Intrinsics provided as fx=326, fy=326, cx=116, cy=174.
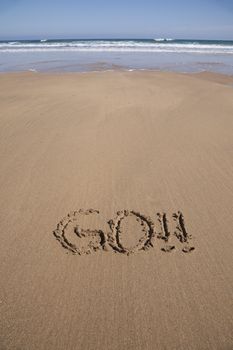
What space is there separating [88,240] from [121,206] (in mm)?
591

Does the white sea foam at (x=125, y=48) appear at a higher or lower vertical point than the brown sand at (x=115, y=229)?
lower

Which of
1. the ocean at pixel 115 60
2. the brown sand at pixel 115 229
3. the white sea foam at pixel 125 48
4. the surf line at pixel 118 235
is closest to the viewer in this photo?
the brown sand at pixel 115 229

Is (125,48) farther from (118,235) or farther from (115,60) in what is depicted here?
(118,235)

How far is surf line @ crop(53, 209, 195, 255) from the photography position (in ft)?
9.11

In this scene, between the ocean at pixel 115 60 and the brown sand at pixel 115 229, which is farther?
the ocean at pixel 115 60

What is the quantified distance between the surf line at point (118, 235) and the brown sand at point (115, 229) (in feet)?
0.05

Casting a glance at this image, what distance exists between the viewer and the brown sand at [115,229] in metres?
2.15

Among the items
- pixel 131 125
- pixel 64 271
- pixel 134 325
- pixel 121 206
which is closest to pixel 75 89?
pixel 131 125

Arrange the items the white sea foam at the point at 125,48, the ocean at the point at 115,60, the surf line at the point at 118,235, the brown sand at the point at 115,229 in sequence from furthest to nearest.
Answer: the white sea foam at the point at 125,48 → the ocean at the point at 115,60 → the surf line at the point at 118,235 → the brown sand at the point at 115,229

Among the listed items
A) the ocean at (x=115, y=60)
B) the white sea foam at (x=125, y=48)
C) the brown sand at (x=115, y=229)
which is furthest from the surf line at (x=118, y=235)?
the white sea foam at (x=125, y=48)

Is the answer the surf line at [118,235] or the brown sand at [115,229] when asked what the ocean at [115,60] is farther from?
the surf line at [118,235]

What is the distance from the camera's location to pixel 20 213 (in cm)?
318

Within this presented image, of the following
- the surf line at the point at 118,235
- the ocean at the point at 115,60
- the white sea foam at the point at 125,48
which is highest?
the surf line at the point at 118,235

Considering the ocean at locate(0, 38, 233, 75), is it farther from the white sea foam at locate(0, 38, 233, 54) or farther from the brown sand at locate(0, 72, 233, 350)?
the brown sand at locate(0, 72, 233, 350)
